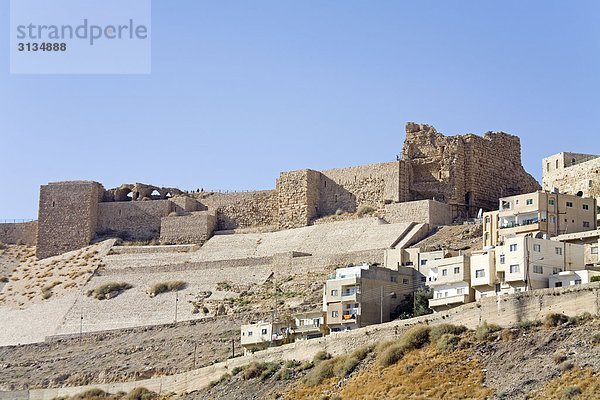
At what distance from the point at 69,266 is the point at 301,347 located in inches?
1308

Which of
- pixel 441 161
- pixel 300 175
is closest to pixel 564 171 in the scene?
pixel 441 161

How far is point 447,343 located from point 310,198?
35134 millimetres

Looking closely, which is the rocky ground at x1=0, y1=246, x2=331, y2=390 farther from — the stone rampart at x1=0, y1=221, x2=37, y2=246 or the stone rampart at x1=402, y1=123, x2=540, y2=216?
the stone rampart at x1=0, y1=221, x2=37, y2=246

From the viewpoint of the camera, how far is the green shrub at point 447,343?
2183 inches

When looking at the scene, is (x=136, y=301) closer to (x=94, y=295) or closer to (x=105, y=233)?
(x=94, y=295)

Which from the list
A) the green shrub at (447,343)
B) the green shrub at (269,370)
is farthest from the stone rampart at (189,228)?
the green shrub at (447,343)

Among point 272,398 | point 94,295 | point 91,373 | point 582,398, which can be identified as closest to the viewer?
point 582,398

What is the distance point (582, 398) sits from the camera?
4672 centimetres

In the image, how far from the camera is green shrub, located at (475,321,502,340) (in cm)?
5509

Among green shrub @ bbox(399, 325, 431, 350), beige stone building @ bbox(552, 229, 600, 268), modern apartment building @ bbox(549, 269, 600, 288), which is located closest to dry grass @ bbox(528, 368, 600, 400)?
green shrub @ bbox(399, 325, 431, 350)

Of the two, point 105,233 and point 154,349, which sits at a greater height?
point 105,233

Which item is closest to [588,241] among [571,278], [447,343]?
[571,278]

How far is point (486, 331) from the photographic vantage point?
181 feet

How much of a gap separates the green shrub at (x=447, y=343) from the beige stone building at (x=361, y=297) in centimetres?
918
